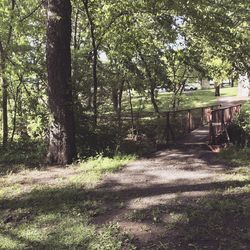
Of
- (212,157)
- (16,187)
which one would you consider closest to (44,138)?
(16,187)

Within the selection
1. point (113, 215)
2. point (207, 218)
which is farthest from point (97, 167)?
point (207, 218)

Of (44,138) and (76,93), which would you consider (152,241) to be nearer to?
(76,93)

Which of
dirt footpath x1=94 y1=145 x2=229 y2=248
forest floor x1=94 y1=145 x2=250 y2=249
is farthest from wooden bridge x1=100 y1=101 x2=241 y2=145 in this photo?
forest floor x1=94 y1=145 x2=250 y2=249

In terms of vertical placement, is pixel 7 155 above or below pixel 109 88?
below

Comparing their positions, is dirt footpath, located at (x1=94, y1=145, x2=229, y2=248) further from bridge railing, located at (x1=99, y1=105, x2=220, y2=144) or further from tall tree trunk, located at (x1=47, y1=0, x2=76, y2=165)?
bridge railing, located at (x1=99, y1=105, x2=220, y2=144)

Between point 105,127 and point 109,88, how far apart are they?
3397 millimetres

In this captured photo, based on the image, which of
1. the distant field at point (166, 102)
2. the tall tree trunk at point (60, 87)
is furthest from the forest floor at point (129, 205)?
the distant field at point (166, 102)

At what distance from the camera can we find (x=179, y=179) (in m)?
7.90

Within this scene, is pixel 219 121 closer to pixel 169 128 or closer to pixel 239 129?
pixel 239 129

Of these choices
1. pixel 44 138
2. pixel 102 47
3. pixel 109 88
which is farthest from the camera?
pixel 102 47

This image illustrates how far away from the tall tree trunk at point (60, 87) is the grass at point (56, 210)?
1.92ft

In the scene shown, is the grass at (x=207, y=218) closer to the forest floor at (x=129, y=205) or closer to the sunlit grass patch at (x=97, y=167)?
the forest floor at (x=129, y=205)

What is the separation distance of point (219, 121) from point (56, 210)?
31.5 ft

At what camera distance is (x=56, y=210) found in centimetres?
641
